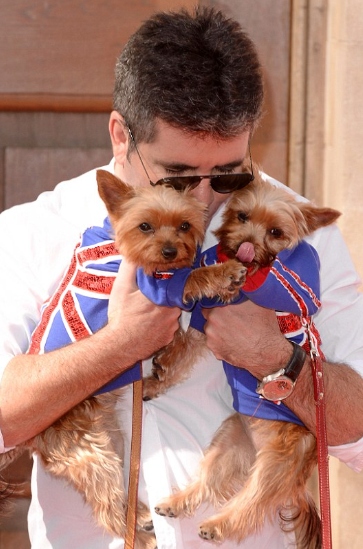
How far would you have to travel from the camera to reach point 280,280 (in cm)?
224

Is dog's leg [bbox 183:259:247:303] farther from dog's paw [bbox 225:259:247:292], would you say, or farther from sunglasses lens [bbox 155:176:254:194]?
sunglasses lens [bbox 155:176:254:194]

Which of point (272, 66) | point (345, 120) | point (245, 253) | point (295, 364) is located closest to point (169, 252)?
point (245, 253)

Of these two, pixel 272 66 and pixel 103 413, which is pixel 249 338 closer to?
pixel 103 413

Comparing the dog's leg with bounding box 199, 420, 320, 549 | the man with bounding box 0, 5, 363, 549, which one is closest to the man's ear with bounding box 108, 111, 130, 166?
the man with bounding box 0, 5, 363, 549

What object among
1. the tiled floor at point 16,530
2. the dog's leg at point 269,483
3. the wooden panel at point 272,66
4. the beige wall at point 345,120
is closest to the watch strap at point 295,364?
the dog's leg at point 269,483

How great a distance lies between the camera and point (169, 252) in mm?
2252

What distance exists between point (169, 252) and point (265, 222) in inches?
12.3

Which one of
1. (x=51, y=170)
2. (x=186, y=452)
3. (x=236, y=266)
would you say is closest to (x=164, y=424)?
(x=186, y=452)

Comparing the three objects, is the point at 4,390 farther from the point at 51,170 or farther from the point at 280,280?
the point at 51,170

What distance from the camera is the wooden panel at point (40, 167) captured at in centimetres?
344

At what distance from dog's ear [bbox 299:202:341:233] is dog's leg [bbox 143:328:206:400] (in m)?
0.44

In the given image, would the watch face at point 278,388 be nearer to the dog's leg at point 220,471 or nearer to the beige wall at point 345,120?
the dog's leg at point 220,471

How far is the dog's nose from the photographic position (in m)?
2.25

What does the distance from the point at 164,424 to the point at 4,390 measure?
1.46 ft
